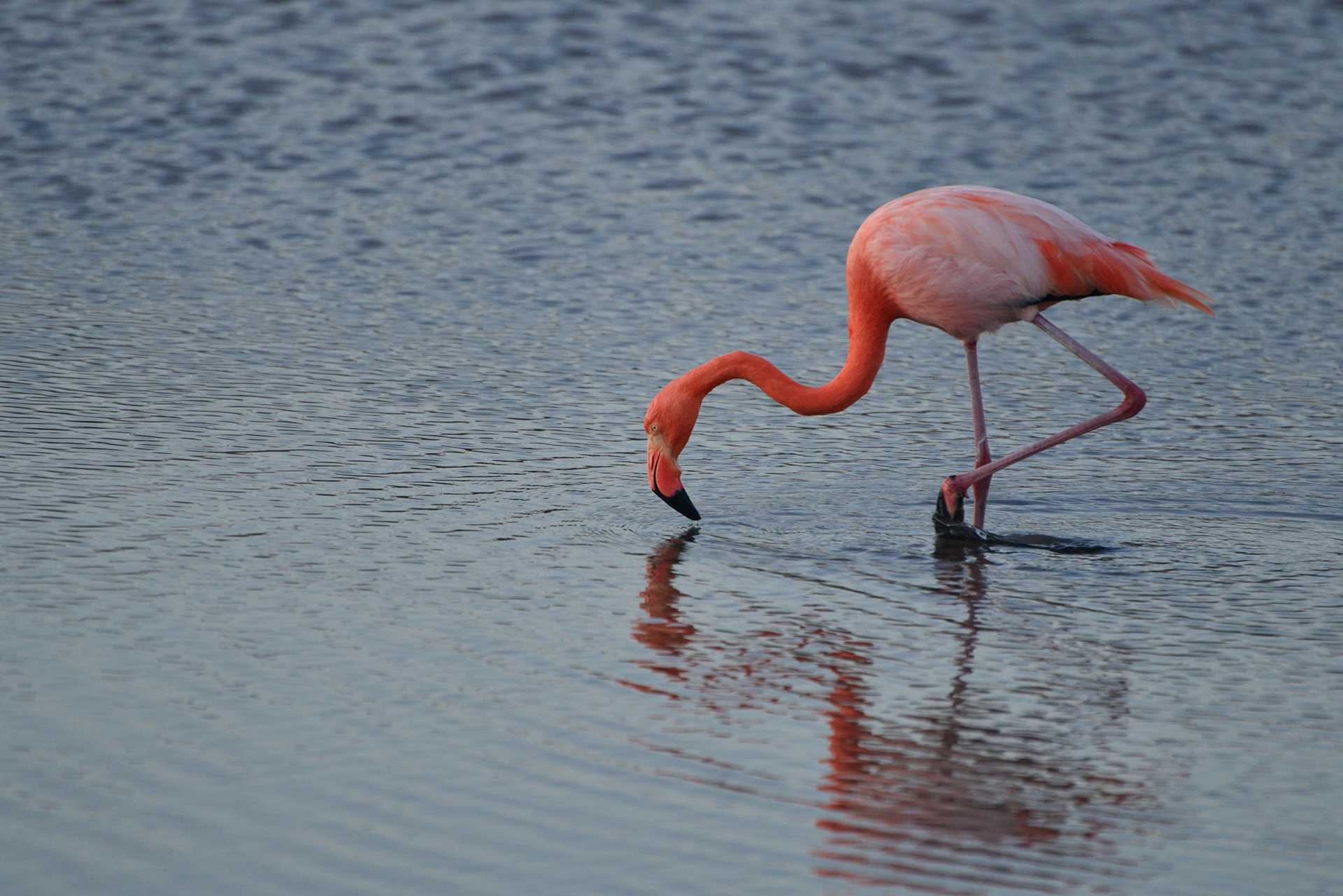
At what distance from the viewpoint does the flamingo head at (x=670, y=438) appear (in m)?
6.83

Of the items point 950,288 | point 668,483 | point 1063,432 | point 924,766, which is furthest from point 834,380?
point 924,766

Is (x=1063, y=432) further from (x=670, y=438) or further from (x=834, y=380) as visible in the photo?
(x=670, y=438)

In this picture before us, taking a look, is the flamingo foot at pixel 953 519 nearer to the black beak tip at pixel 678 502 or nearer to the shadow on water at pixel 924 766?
the shadow on water at pixel 924 766

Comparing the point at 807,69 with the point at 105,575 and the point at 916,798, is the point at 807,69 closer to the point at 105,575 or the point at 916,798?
the point at 105,575

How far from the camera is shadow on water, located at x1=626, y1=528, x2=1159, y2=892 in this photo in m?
4.26

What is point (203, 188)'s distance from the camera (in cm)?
1176

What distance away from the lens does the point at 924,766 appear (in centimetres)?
483

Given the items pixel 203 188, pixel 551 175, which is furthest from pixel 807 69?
pixel 203 188

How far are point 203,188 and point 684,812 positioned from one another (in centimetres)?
821

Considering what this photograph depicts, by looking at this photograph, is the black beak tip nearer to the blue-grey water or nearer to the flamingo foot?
the blue-grey water

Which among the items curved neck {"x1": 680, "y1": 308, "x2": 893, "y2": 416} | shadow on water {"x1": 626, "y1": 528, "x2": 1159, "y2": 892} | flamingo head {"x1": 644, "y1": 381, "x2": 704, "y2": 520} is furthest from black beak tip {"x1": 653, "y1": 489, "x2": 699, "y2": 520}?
shadow on water {"x1": 626, "y1": 528, "x2": 1159, "y2": 892}

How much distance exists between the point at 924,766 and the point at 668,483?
2.22 metres

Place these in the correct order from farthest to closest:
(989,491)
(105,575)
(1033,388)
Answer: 1. (1033,388)
2. (989,491)
3. (105,575)

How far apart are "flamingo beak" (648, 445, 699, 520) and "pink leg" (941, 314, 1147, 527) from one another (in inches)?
37.4
